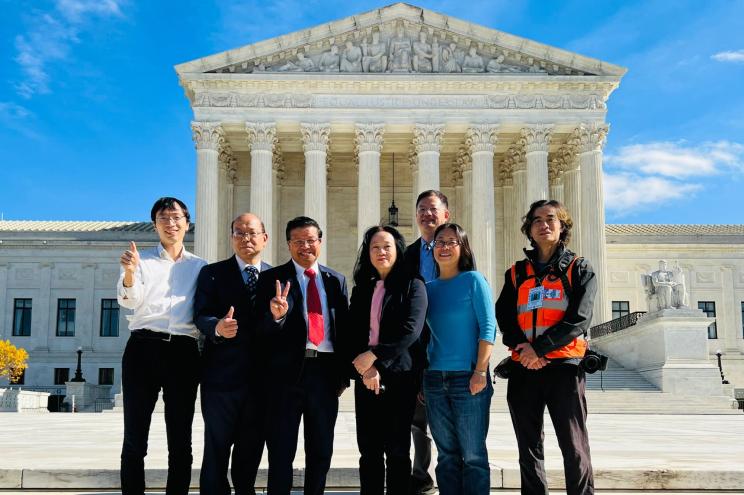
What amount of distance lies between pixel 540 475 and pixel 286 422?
211 centimetres

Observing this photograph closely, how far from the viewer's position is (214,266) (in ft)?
23.4

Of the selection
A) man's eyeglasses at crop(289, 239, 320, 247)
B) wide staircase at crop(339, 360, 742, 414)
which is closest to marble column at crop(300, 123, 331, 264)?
wide staircase at crop(339, 360, 742, 414)

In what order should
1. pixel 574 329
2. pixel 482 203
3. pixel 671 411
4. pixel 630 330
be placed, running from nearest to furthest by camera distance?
pixel 574 329
pixel 671 411
pixel 630 330
pixel 482 203

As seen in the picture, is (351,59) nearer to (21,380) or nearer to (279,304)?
(21,380)

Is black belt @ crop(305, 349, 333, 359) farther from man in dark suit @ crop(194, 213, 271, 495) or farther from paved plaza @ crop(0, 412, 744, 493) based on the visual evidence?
paved plaza @ crop(0, 412, 744, 493)

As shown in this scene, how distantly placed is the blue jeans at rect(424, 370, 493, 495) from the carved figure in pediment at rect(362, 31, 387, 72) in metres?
34.8

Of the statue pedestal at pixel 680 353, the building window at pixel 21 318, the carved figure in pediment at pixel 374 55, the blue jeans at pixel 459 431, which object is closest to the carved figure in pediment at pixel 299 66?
the carved figure in pediment at pixel 374 55

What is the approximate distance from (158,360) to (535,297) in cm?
322

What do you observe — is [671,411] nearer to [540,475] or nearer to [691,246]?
[540,475]

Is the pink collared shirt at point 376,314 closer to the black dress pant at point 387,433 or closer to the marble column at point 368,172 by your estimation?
the black dress pant at point 387,433

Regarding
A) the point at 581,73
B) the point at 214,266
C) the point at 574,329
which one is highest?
the point at 581,73

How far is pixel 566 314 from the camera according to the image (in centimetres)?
661

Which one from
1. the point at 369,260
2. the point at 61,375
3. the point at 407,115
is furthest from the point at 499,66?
the point at 369,260

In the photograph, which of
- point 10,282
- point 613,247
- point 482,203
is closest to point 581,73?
point 482,203
